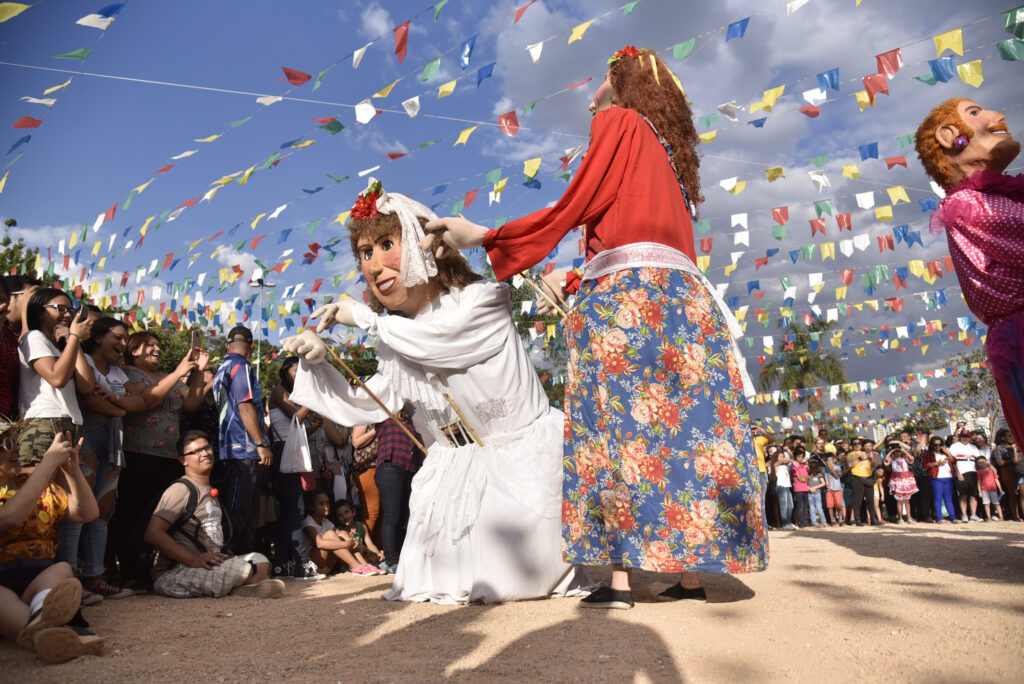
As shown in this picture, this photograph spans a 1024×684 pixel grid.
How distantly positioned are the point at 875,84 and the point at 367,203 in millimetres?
5594

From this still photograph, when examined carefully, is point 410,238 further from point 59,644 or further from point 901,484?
point 901,484

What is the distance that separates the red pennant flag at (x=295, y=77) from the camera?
6.03 metres

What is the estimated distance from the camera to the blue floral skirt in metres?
2.53

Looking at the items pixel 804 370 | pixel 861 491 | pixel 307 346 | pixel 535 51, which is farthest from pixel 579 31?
pixel 804 370

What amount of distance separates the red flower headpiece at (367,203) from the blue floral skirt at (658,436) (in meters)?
1.52

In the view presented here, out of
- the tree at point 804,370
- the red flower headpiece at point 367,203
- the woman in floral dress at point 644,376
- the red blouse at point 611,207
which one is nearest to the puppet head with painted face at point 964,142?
the woman in floral dress at point 644,376

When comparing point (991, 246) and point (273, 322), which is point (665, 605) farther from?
point (273, 322)

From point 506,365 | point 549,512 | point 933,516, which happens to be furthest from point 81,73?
point 933,516

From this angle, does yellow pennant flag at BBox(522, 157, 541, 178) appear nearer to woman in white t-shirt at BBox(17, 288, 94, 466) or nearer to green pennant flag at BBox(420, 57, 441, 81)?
green pennant flag at BBox(420, 57, 441, 81)

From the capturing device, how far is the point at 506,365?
11.8 ft

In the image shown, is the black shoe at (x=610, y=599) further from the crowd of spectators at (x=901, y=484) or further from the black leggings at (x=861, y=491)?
the black leggings at (x=861, y=491)

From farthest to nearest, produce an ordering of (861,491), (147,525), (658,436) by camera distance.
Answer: (861,491)
(147,525)
(658,436)

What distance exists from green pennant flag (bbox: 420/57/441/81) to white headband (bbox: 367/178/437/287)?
2.85 meters

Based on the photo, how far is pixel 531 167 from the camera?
26.2 ft
